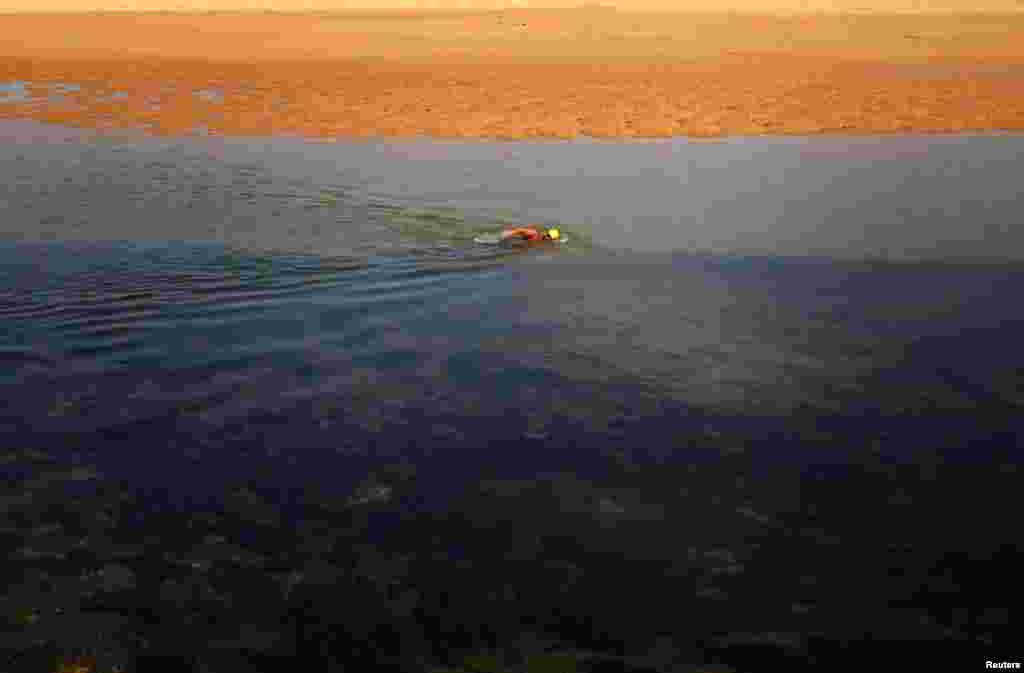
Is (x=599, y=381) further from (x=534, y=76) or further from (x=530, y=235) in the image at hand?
(x=534, y=76)

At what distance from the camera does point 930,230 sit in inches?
512

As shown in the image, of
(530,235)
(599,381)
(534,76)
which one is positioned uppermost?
(534,76)

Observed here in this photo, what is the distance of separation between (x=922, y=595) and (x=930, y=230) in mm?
8805

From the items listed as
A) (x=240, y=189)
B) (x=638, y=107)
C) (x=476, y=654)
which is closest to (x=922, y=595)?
(x=476, y=654)

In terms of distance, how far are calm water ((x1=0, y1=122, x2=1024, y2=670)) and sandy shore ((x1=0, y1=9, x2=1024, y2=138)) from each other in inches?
321

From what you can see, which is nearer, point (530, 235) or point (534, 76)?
point (530, 235)

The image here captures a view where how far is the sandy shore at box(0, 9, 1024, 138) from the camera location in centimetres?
2311

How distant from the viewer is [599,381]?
8172 mm

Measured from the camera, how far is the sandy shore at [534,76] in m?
23.1

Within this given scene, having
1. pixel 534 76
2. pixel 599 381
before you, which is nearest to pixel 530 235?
pixel 599 381

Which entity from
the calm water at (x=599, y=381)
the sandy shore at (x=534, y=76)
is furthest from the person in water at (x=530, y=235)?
the sandy shore at (x=534, y=76)

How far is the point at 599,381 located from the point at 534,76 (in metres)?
25.4

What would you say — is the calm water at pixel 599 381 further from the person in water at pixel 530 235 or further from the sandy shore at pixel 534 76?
the sandy shore at pixel 534 76

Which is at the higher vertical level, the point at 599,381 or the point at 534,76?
the point at 534,76
